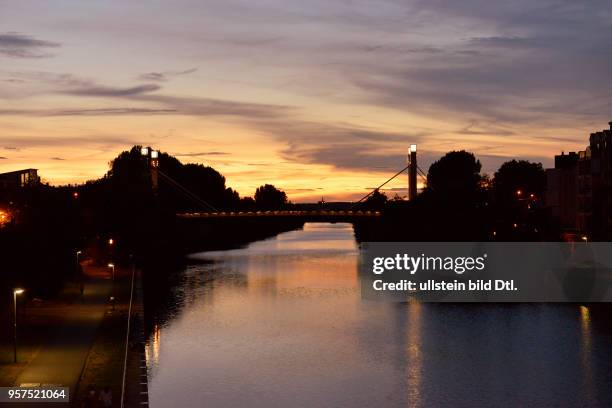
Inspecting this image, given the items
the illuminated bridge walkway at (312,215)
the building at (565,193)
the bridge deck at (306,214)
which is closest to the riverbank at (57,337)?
the bridge deck at (306,214)

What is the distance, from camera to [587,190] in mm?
101812

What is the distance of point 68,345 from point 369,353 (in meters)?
14.0

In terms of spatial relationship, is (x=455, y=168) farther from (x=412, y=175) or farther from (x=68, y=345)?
(x=68, y=345)

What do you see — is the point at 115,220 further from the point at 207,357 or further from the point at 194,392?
the point at 194,392

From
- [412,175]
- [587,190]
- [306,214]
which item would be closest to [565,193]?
[587,190]

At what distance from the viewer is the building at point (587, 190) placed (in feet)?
302

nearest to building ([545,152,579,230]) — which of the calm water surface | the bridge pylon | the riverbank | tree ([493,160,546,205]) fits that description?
the bridge pylon

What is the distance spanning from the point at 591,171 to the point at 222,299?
4578cm

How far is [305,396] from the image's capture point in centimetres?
3853

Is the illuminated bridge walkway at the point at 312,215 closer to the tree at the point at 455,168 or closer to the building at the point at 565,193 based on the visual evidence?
the building at the point at 565,193

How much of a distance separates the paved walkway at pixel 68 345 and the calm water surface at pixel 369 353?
3.14 meters

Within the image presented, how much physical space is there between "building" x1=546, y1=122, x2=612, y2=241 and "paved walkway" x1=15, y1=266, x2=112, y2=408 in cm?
4760

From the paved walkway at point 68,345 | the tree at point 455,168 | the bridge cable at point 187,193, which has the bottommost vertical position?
the paved walkway at point 68,345

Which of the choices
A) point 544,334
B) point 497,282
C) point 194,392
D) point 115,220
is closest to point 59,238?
point 194,392
